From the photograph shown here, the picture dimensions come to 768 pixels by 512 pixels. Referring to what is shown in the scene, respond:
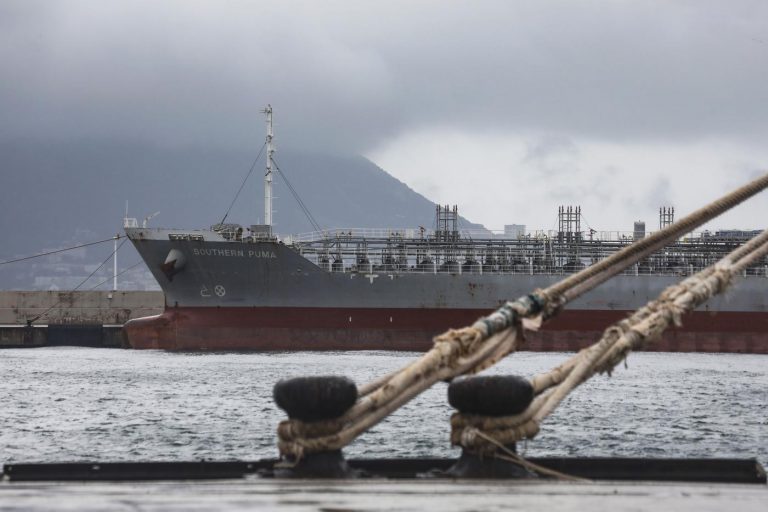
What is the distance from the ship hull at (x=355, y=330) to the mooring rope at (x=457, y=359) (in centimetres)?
3724

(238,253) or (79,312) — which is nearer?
(238,253)

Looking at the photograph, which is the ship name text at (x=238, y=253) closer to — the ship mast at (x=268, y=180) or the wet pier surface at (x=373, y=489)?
the ship mast at (x=268, y=180)

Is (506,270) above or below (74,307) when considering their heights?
above

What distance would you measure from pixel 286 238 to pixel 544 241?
13423 millimetres

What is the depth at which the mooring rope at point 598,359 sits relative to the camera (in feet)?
30.2

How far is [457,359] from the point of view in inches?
366

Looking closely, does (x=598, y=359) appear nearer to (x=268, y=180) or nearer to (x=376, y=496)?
(x=376, y=496)

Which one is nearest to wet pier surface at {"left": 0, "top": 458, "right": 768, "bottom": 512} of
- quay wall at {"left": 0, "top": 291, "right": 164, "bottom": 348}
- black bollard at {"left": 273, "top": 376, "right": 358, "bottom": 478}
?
black bollard at {"left": 273, "top": 376, "right": 358, "bottom": 478}

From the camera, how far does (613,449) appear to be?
1870 centimetres

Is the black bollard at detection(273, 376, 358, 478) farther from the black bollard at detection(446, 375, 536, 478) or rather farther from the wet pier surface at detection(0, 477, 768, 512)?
the black bollard at detection(446, 375, 536, 478)

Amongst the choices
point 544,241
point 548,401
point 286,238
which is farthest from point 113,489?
point 544,241

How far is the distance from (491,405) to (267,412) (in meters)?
15.7

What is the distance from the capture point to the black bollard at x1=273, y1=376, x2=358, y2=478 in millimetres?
9008

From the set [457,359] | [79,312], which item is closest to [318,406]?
[457,359]
